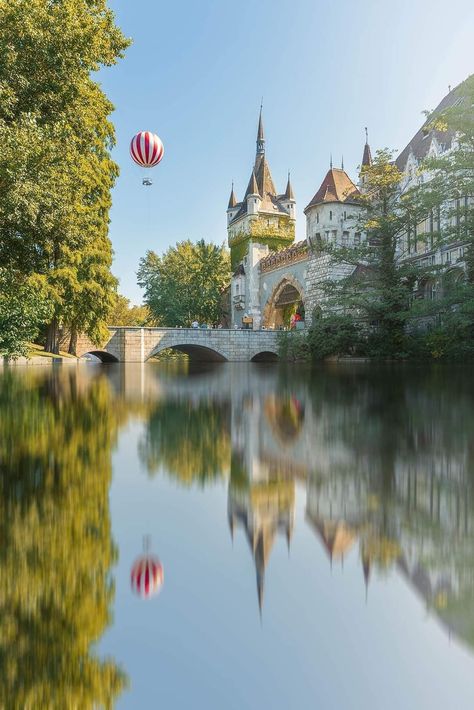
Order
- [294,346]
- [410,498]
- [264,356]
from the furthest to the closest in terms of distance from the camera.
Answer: [264,356], [294,346], [410,498]

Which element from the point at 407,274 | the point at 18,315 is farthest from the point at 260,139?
the point at 18,315

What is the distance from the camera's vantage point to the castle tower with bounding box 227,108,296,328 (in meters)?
55.1

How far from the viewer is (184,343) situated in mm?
38781

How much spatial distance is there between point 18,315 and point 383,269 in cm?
1540

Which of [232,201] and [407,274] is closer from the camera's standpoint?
[407,274]

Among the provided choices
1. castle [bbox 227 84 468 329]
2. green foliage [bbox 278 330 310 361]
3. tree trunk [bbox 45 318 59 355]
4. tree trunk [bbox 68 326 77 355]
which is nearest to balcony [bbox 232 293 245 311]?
castle [bbox 227 84 468 329]

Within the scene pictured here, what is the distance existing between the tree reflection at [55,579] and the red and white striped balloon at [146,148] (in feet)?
80.1

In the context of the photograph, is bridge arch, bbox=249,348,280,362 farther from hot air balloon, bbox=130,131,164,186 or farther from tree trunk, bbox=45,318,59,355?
hot air balloon, bbox=130,131,164,186

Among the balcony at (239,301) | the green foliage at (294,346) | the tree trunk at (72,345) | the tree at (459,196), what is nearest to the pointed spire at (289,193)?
the balcony at (239,301)

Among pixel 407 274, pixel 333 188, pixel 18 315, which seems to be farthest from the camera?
pixel 333 188

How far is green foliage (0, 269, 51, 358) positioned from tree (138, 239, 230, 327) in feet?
117

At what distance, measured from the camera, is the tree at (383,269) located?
22469mm

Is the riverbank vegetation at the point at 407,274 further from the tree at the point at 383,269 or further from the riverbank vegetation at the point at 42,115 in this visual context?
the riverbank vegetation at the point at 42,115

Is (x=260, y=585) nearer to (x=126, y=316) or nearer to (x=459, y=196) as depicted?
(x=459, y=196)
